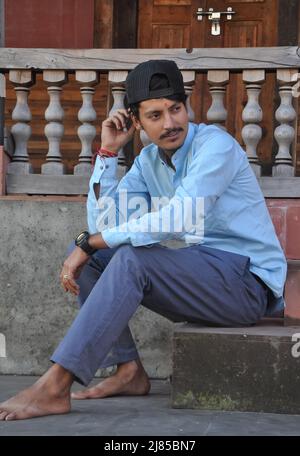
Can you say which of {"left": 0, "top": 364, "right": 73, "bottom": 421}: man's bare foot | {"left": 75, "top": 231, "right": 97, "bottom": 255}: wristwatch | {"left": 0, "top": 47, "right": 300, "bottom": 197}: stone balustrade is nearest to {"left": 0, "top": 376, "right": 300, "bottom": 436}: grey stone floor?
{"left": 0, "top": 364, "right": 73, "bottom": 421}: man's bare foot

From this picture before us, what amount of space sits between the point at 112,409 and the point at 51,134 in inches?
88.4

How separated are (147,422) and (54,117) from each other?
2.57 meters

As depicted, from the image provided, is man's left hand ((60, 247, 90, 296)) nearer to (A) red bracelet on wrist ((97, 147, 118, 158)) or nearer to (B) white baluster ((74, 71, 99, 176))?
(A) red bracelet on wrist ((97, 147, 118, 158))

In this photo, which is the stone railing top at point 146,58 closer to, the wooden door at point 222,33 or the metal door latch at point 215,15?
the wooden door at point 222,33

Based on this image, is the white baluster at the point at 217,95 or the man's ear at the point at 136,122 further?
the white baluster at the point at 217,95

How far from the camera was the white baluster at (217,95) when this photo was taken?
17.3 feet

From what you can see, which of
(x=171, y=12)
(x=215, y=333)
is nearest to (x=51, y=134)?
(x=215, y=333)

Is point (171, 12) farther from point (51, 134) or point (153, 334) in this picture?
point (153, 334)

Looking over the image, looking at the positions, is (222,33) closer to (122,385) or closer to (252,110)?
(252,110)

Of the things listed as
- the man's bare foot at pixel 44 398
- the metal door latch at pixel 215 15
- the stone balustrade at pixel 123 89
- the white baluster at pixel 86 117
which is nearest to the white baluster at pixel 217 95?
the stone balustrade at pixel 123 89

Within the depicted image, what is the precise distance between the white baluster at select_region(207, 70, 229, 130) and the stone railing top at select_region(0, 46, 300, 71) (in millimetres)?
48

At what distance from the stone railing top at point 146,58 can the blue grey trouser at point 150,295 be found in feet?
5.52

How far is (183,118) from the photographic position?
153 inches

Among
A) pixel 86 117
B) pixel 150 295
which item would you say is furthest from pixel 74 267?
pixel 86 117
